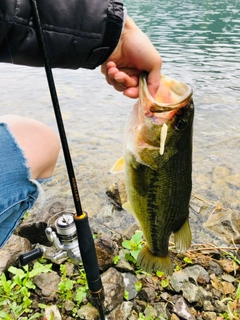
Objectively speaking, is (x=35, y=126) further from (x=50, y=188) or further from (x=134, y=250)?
(x=50, y=188)

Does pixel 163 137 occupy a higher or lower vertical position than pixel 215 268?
higher

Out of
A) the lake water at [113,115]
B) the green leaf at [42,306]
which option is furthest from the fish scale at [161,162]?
the lake water at [113,115]

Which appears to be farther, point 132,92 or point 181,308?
point 181,308

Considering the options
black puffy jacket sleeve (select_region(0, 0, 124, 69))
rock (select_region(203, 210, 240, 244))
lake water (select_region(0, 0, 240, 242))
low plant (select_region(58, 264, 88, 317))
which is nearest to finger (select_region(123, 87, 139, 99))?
black puffy jacket sleeve (select_region(0, 0, 124, 69))

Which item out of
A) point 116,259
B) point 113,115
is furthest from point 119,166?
point 113,115

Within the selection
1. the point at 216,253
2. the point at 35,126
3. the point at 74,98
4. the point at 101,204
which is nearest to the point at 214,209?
the point at 216,253

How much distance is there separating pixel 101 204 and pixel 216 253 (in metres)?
1.79

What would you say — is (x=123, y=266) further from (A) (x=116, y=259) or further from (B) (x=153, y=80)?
(B) (x=153, y=80)

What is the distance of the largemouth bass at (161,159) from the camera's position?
6.93ft

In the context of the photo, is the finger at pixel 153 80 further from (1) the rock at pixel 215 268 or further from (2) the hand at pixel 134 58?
(1) the rock at pixel 215 268

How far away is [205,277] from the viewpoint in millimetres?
3250

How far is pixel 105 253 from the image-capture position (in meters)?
3.18

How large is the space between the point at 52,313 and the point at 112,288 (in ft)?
1.68

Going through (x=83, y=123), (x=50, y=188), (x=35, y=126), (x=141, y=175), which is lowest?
(x=83, y=123)
